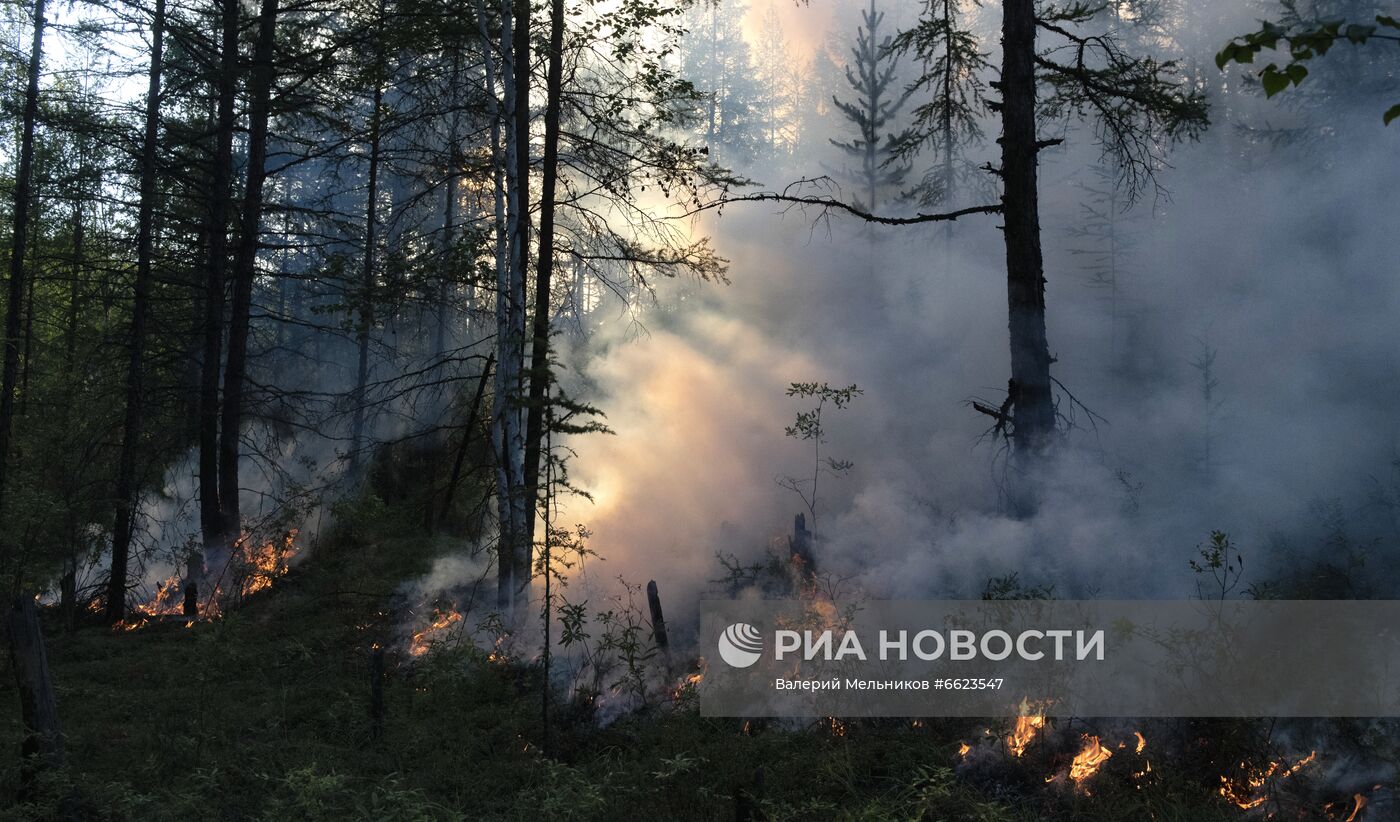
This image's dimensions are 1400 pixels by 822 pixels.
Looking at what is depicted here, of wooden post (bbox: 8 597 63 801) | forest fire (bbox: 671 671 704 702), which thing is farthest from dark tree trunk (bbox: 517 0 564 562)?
wooden post (bbox: 8 597 63 801)

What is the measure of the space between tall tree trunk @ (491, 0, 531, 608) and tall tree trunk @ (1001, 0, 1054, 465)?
5.38m

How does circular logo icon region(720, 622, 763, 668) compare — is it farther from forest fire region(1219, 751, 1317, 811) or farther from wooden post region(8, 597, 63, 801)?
wooden post region(8, 597, 63, 801)

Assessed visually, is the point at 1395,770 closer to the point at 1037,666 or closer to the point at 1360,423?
the point at 1037,666

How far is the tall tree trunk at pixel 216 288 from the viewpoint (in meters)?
14.4

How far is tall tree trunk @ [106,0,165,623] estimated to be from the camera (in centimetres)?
1320

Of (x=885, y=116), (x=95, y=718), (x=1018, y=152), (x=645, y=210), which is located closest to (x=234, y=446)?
(x=95, y=718)

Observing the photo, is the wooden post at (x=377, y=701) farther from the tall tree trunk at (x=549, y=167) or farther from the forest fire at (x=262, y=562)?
the forest fire at (x=262, y=562)

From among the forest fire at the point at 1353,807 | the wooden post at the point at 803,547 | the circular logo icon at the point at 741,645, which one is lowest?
the forest fire at the point at 1353,807

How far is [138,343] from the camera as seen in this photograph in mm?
13227

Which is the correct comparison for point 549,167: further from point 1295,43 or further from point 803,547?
point 1295,43

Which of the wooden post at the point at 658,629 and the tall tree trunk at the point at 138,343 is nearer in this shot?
the wooden post at the point at 658,629

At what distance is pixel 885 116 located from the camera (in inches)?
1387

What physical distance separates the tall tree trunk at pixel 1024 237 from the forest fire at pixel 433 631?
765 centimetres

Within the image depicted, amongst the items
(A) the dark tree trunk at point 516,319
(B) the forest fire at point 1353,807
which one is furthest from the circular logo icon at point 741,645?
(B) the forest fire at point 1353,807
